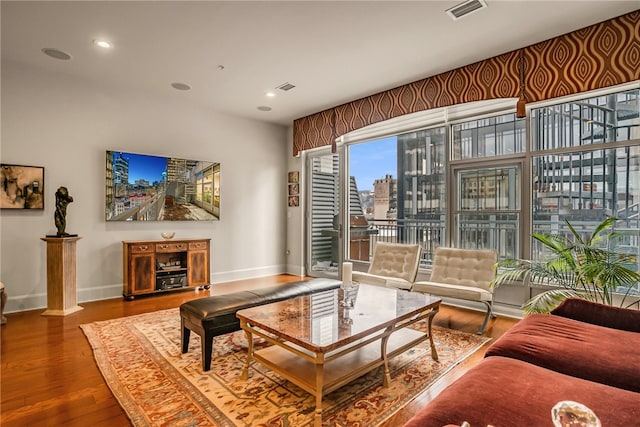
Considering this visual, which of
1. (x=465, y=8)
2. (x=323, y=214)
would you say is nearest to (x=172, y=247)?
(x=323, y=214)

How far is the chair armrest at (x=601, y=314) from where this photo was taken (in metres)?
2.00

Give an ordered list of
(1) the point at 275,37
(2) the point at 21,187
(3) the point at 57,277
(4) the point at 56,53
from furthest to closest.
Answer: (2) the point at 21,187
(3) the point at 57,277
(4) the point at 56,53
(1) the point at 275,37

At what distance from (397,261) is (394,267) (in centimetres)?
9

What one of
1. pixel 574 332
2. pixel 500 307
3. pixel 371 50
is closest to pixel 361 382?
pixel 574 332

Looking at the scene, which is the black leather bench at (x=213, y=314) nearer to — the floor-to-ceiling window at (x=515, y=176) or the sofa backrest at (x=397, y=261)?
the sofa backrest at (x=397, y=261)

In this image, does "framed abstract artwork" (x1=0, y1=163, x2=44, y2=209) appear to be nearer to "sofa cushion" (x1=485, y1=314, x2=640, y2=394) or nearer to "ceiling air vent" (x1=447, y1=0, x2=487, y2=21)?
"ceiling air vent" (x1=447, y1=0, x2=487, y2=21)

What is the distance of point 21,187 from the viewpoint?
4023 millimetres

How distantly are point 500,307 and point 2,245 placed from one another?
581 cm

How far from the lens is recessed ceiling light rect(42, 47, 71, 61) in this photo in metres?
3.63

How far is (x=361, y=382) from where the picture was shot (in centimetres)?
233

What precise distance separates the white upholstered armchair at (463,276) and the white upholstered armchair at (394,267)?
22 centimetres

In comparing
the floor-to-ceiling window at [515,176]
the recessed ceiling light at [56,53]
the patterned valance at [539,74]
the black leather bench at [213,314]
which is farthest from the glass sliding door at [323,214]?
the recessed ceiling light at [56,53]

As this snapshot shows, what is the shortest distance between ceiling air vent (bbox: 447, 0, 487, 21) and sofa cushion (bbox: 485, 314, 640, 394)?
248 centimetres

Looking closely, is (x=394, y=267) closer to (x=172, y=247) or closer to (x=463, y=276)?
(x=463, y=276)
